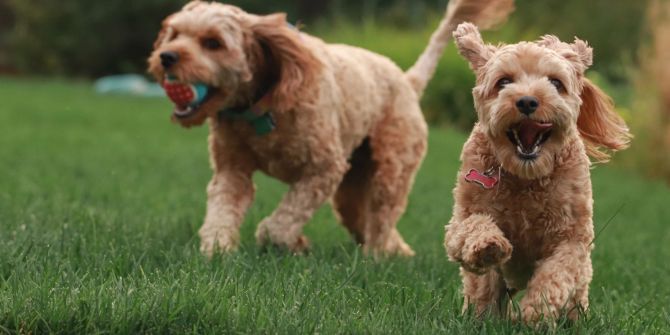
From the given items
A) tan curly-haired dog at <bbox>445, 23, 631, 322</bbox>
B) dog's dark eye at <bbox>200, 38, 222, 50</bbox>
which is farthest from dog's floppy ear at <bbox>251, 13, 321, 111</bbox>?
tan curly-haired dog at <bbox>445, 23, 631, 322</bbox>

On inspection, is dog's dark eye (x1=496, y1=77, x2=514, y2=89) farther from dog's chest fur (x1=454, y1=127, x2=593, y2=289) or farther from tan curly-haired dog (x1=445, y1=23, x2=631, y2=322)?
dog's chest fur (x1=454, y1=127, x2=593, y2=289)

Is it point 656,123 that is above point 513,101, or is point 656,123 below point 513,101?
below

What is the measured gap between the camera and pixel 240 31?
6.17 metres

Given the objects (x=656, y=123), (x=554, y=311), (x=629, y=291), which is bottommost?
(x=656, y=123)

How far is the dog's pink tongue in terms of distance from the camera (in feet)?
13.4

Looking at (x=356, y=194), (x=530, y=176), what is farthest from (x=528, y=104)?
(x=356, y=194)

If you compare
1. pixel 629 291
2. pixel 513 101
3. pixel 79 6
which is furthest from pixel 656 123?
pixel 79 6

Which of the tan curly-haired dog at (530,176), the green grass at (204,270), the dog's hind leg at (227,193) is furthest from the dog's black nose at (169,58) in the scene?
the tan curly-haired dog at (530,176)

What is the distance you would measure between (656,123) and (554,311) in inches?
453

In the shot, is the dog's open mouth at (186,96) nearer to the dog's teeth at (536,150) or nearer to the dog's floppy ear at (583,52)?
the dog's floppy ear at (583,52)

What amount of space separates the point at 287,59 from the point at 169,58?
28.5 inches

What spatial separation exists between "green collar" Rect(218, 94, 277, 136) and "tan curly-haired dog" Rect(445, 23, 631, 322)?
1778mm

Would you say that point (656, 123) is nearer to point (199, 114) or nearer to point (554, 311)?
point (199, 114)

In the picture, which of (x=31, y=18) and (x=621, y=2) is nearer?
(x=621, y=2)
